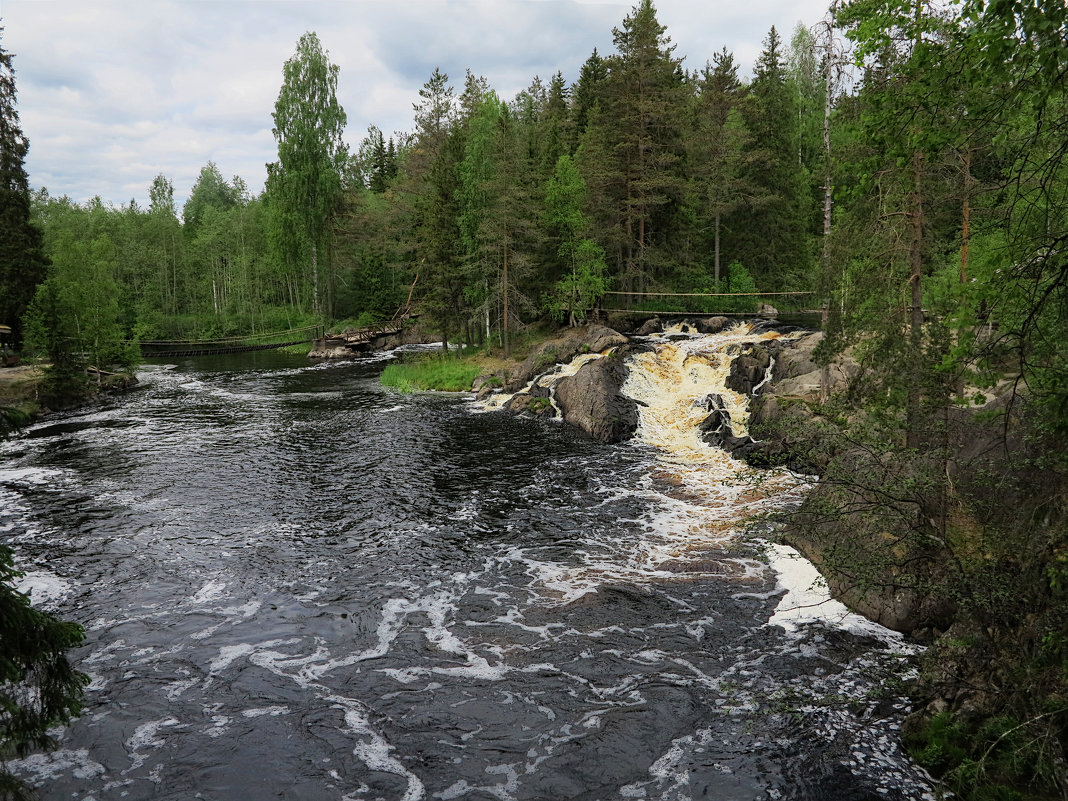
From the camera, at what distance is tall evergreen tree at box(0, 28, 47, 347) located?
133 feet

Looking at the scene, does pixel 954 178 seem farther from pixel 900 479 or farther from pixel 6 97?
pixel 6 97

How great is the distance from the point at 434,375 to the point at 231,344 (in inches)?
1285

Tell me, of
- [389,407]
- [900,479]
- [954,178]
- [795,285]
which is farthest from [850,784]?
[795,285]

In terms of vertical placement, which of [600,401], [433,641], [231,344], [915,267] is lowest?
[433,641]

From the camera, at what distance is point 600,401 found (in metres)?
26.6

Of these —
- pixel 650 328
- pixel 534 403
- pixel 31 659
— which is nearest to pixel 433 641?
pixel 31 659

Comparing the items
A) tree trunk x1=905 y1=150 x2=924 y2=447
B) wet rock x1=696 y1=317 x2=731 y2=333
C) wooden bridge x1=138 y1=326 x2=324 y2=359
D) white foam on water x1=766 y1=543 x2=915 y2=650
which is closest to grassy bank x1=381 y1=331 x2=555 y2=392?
wet rock x1=696 y1=317 x2=731 y2=333

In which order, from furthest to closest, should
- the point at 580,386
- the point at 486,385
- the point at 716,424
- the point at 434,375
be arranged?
1. the point at 434,375
2. the point at 486,385
3. the point at 580,386
4. the point at 716,424

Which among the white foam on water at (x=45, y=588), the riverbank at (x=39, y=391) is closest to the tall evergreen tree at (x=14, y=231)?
the riverbank at (x=39, y=391)

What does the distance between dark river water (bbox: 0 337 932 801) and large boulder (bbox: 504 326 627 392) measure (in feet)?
34.8

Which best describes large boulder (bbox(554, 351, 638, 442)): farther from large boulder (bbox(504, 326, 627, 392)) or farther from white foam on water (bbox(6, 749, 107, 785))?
white foam on water (bbox(6, 749, 107, 785))

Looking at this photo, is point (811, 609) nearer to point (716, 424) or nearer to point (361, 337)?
point (716, 424)

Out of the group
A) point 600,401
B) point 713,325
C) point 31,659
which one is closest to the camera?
point 31,659

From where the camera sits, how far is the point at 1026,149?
6.30m
